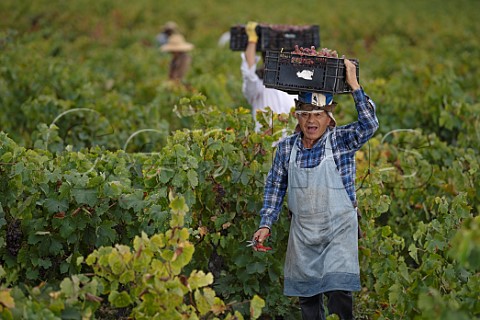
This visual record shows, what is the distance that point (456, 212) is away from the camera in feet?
13.9

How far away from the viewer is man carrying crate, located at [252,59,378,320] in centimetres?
388

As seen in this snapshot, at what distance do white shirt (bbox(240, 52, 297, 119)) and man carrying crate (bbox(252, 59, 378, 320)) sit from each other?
1.72 metres

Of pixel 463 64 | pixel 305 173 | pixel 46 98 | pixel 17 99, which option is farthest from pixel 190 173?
pixel 463 64

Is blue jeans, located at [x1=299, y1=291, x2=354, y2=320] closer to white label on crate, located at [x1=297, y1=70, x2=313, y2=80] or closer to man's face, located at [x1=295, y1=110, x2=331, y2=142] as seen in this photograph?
man's face, located at [x1=295, y1=110, x2=331, y2=142]

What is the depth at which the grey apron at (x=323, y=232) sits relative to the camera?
3887 mm

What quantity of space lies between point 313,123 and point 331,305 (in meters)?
0.93

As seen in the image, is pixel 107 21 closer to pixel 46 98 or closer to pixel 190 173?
pixel 46 98

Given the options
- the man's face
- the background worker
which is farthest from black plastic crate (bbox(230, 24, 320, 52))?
the background worker

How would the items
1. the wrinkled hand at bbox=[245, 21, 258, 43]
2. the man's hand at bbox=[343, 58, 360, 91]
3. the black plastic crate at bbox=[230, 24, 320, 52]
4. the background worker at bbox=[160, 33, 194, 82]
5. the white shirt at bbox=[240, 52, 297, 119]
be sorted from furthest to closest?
the background worker at bbox=[160, 33, 194, 82], the black plastic crate at bbox=[230, 24, 320, 52], the wrinkled hand at bbox=[245, 21, 258, 43], the white shirt at bbox=[240, 52, 297, 119], the man's hand at bbox=[343, 58, 360, 91]

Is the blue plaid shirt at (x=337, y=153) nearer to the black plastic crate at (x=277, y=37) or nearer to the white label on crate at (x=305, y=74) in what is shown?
the white label on crate at (x=305, y=74)

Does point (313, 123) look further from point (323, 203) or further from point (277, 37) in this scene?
point (277, 37)

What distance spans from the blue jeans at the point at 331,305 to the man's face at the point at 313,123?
803 mm

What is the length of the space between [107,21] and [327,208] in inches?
888

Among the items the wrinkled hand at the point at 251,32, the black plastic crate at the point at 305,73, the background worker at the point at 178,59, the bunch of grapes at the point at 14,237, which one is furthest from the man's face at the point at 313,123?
the background worker at the point at 178,59
